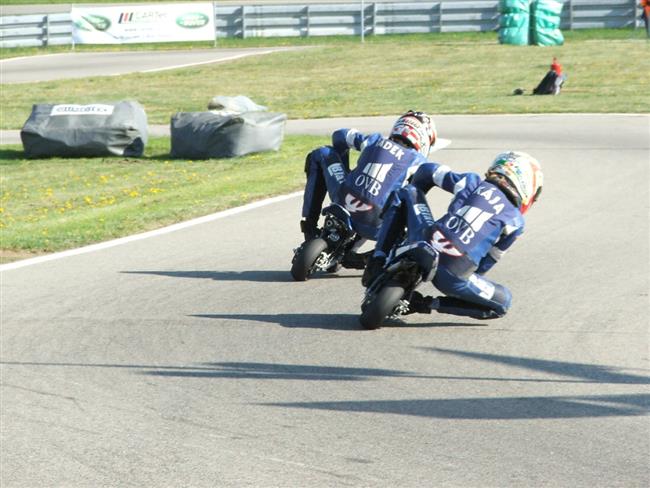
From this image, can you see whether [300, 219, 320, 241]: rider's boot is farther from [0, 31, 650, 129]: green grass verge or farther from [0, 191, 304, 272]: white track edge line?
[0, 31, 650, 129]: green grass verge

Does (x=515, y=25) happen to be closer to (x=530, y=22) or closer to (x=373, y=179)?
(x=530, y=22)

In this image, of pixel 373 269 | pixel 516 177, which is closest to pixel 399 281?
pixel 373 269

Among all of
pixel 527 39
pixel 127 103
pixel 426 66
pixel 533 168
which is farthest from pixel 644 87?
pixel 533 168

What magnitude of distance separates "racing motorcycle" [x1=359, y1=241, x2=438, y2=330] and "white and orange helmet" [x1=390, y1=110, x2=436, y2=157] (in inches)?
73.3

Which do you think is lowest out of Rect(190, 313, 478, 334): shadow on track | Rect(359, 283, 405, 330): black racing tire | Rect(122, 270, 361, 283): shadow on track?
Rect(122, 270, 361, 283): shadow on track

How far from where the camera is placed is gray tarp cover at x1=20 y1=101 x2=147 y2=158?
1888 cm

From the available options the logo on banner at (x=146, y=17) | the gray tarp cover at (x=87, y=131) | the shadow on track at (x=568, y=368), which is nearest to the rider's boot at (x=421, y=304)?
the shadow on track at (x=568, y=368)

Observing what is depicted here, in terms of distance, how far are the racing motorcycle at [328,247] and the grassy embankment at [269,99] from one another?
3153 mm

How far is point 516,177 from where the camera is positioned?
342 inches

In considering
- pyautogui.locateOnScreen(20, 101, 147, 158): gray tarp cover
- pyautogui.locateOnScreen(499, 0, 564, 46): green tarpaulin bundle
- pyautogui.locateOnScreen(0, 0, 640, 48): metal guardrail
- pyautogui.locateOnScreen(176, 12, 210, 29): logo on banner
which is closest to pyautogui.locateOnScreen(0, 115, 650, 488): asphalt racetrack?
pyautogui.locateOnScreen(20, 101, 147, 158): gray tarp cover

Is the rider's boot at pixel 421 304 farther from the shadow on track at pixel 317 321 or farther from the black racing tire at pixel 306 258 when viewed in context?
the black racing tire at pixel 306 258

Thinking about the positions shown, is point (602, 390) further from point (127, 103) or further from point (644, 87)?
point (644, 87)

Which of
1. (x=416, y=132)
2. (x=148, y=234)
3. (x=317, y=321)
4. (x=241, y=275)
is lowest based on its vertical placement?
(x=148, y=234)

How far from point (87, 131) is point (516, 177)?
1139 cm
